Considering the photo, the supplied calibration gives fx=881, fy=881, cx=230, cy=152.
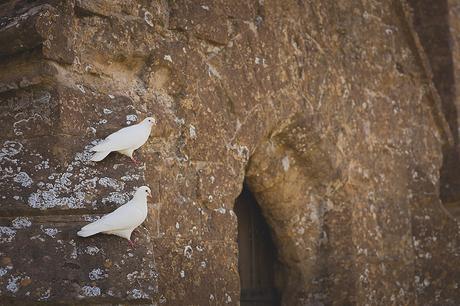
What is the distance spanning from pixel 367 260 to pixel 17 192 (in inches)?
117

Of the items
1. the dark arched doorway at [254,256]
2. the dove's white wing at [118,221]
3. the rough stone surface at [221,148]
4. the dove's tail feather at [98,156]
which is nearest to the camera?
the dove's white wing at [118,221]

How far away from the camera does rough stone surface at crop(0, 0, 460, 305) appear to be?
3.33 m

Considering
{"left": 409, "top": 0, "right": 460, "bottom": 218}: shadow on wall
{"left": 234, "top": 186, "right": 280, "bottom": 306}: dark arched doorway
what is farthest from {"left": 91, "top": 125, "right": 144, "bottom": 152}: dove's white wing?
{"left": 409, "top": 0, "right": 460, "bottom": 218}: shadow on wall

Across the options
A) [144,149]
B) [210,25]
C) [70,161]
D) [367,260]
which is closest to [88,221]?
[70,161]

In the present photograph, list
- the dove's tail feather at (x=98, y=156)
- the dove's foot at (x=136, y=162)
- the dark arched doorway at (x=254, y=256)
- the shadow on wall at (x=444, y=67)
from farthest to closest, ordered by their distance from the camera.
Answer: the shadow on wall at (x=444, y=67)
the dark arched doorway at (x=254, y=256)
the dove's foot at (x=136, y=162)
the dove's tail feather at (x=98, y=156)

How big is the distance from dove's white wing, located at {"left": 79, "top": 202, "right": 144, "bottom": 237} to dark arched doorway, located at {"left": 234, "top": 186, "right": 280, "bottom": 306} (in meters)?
2.37

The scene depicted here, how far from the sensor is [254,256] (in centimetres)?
575

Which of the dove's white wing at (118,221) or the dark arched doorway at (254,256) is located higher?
the dove's white wing at (118,221)

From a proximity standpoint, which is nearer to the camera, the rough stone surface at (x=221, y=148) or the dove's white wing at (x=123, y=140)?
the rough stone surface at (x=221, y=148)

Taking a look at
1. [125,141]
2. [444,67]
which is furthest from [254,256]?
[125,141]

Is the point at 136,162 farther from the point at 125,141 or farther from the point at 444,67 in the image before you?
the point at 444,67

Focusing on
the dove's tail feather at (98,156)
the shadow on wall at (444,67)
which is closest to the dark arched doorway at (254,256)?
the shadow on wall at (444,67)

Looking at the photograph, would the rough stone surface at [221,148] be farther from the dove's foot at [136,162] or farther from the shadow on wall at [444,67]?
the shadow on wall at [444,67]

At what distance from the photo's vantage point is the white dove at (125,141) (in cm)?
350
